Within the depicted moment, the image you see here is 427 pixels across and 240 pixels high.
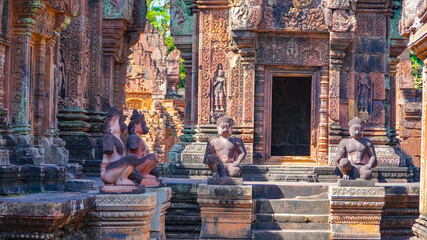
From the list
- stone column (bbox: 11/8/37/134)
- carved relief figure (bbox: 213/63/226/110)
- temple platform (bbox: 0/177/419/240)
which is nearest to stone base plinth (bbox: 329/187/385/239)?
temple platform (bbox: 0/177/419/240)

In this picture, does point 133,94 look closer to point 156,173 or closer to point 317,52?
point 317,52

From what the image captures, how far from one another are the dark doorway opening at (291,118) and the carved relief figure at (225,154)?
18.1 feet

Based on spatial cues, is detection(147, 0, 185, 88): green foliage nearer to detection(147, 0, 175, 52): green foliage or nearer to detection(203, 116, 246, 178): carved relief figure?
detection(147, 0, 175, 52): green foliage

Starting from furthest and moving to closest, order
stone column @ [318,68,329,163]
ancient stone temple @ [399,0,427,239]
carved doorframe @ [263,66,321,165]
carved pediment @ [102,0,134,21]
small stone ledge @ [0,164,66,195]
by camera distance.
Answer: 1. carved pediment @ [102,0,134,21]
2. carved doorframe @ [263,66,321,165]
3. stone column @ [318,68,329,163]
4. small stone ledge @ [0,164,66,195]
5. ancient stone temple @ [399,0,427,239]

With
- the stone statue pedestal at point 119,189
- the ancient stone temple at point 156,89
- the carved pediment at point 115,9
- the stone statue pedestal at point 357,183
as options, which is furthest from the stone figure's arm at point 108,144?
the ancient stone temple at point 156,89

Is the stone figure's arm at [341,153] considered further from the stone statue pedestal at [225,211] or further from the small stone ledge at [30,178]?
the small stone ledge at [30,178]

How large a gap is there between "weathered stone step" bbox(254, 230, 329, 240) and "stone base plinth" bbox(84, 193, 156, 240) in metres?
3.08

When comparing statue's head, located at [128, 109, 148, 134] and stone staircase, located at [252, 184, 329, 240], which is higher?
statue's head, located at [128, 109, 148, 134]

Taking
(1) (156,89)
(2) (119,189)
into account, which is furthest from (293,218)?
(1) (156,89)

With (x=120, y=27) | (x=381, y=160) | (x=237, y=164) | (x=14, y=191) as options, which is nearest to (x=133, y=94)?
(x=120, y=27)

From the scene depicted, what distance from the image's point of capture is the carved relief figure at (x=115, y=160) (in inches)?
300

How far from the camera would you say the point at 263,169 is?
13320mm

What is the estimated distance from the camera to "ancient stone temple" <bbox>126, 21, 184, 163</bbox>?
27.1 m

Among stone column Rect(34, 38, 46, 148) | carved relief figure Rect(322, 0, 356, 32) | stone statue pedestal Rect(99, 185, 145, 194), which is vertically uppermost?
carved relief figure Rect(322, 0, 356, 32)
